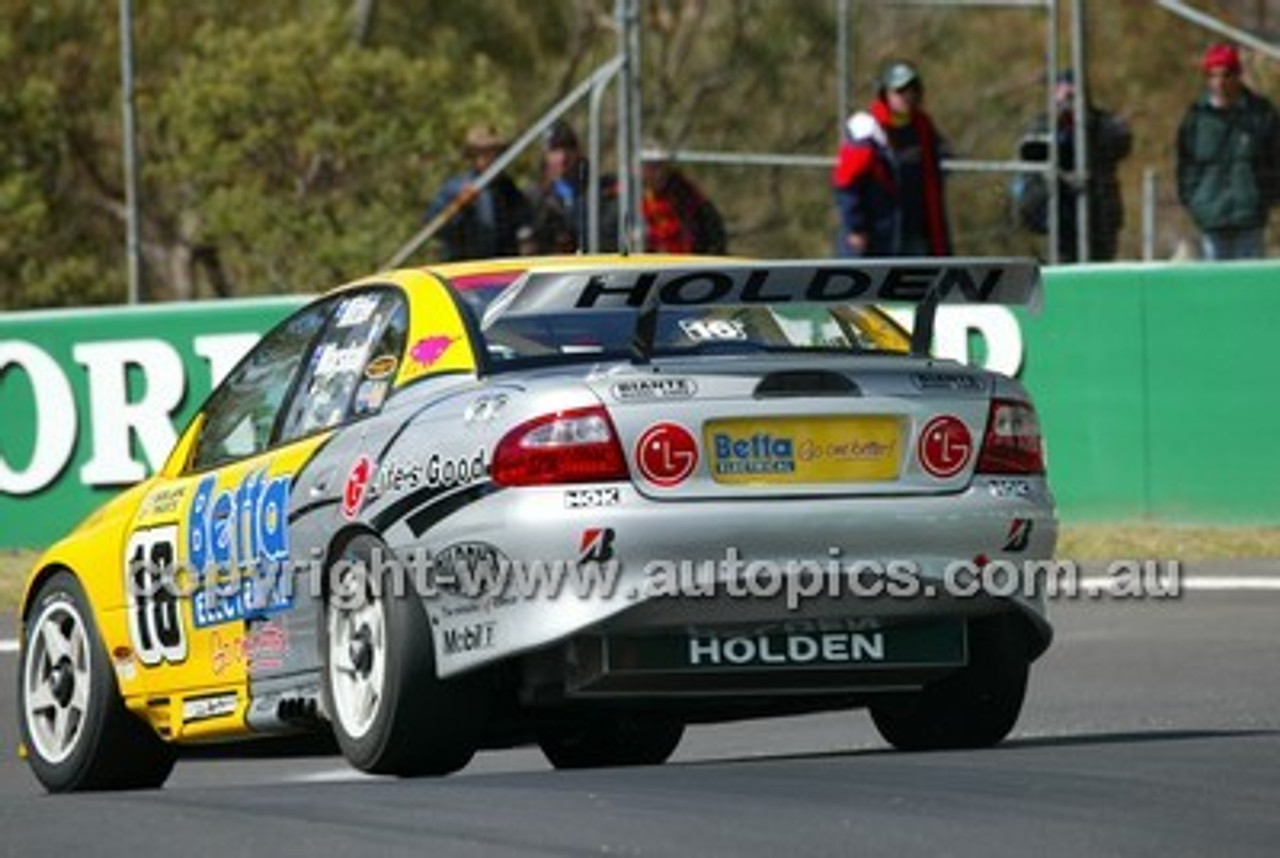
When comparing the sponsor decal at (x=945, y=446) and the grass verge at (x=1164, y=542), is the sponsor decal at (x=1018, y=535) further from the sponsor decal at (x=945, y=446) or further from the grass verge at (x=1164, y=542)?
the grass verge at (x=1164, y=542)

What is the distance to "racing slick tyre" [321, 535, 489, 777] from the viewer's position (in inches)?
345

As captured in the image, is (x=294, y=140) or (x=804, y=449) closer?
(x=804, y=449)

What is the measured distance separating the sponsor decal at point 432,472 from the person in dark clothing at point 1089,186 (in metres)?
10.6

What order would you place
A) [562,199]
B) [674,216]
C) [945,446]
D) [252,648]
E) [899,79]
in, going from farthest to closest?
[562,199] → [674,216] → [899,79] → [252,648] → [945,446]

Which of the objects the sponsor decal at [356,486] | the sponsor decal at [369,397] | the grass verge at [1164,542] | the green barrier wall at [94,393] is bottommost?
the grass verge at [1164,542]

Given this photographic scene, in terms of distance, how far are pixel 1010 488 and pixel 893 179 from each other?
10.5 metres

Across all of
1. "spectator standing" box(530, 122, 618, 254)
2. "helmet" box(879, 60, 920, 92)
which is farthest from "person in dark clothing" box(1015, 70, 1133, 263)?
"spectator standing" box(530, 122, 618, 254)

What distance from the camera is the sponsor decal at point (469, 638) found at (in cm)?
870

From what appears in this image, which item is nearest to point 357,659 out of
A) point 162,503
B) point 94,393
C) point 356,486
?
point 356,486

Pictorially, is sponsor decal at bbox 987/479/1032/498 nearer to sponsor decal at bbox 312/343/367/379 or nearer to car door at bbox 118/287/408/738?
car door at bbox 118/287/408/738

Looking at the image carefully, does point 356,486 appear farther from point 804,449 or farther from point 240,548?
point 804,449

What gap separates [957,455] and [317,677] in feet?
5.74

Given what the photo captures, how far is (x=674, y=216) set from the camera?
65.1 feet

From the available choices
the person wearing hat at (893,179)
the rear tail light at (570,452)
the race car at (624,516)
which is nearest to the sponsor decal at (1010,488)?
→ the race car at (624,516)
